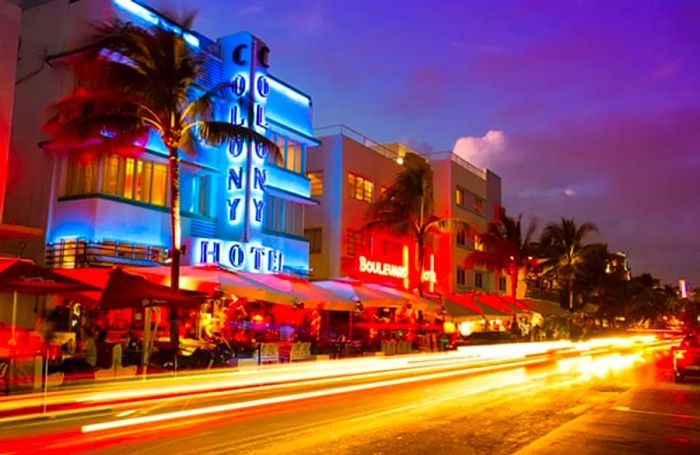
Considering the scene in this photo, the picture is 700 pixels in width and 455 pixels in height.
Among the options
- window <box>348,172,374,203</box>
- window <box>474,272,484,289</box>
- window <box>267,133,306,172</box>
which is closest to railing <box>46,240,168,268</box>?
window <box>267,133,306,172</box>

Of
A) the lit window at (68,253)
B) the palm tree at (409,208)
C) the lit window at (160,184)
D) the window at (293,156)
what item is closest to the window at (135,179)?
the lit window at (160,184)

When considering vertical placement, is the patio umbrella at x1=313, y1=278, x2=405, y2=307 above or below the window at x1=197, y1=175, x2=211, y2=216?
below

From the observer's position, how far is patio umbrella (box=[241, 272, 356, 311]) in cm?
2136

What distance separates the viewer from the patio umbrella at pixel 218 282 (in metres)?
19.3

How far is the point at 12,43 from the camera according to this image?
20.0m

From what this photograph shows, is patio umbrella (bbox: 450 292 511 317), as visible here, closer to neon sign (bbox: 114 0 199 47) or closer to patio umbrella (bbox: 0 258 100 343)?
neon sign (bbox: 114 0 199 47)

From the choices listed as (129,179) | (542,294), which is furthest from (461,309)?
(542,294)

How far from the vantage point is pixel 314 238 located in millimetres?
35125

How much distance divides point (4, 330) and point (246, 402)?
308 inches

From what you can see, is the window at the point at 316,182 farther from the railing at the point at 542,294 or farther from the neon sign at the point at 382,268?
the railing at the point at 542,294

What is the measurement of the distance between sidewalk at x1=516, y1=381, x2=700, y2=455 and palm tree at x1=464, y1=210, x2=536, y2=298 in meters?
29.5

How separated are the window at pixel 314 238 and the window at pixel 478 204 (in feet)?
55.3

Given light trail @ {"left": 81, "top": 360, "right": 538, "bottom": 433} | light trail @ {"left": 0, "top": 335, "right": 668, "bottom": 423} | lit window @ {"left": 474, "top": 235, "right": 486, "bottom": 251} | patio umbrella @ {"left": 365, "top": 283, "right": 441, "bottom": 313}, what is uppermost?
lit window @ {"left": 474, "top": 235, "right": 486, "bottom": 251}

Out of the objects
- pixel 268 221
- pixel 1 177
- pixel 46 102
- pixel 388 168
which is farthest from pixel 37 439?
pixel 388 168
